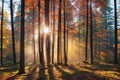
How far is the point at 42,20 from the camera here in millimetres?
39719

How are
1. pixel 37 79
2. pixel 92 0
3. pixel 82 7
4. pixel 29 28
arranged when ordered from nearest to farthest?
pixel 37 79 < pixel 92 0 < pixel 82 7 < pixel 29 28

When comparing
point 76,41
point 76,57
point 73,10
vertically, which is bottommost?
point 76,57

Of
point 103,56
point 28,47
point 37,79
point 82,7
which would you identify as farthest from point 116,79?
point 28,47

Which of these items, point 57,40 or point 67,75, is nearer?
point 67,75

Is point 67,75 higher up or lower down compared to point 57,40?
lower down

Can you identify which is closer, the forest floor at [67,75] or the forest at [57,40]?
the forest floor at [67,75]

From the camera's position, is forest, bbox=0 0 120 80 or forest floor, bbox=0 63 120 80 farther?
forest, bbox=0 0 120 80

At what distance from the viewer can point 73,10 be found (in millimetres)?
39469

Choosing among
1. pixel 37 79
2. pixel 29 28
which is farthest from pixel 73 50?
pixel 37 79

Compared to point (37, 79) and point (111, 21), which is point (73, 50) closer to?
point (111, 21)

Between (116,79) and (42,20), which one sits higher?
(42,20)

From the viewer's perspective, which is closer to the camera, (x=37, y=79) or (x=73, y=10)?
(x=37, y=79)

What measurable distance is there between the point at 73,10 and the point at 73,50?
137 ft

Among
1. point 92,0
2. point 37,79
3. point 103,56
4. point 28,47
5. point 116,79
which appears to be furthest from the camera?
point 28,47
